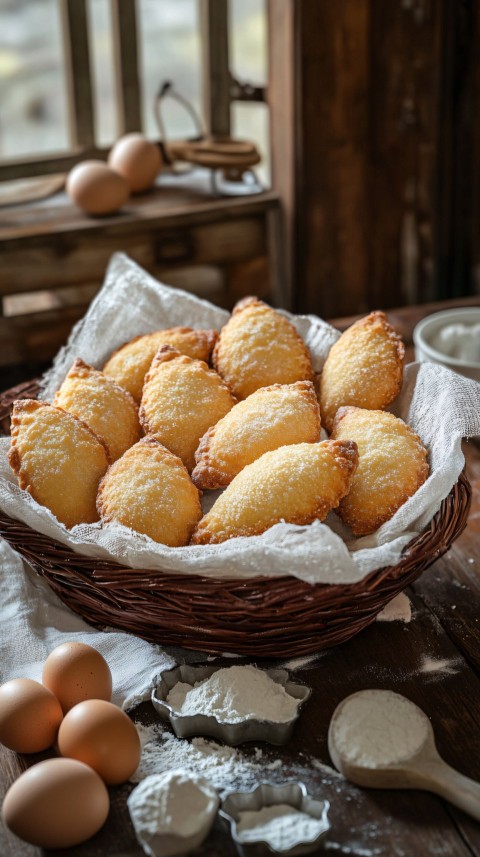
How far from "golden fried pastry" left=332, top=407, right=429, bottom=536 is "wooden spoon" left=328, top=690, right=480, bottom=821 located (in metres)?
0.21

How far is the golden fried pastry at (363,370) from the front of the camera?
1.23 m

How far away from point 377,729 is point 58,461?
0.47 metres

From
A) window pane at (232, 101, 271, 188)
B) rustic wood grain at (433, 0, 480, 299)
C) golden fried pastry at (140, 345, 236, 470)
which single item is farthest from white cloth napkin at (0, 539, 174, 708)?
window pane at (232, 101, 271, 188)

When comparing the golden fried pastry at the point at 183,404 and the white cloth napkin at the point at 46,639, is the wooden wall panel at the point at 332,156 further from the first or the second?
the white cloth napkin at the point at 46,639

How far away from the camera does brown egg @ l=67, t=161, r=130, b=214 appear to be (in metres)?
2.18

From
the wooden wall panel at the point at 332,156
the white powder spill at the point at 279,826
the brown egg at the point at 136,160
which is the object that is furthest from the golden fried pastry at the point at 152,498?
the wooden wall panel at the point at 332,156

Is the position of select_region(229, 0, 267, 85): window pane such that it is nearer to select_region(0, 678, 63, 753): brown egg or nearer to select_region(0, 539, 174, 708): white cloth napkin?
select_region(0, 539, 174, 708): white cloth napkin

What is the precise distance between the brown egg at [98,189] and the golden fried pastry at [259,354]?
0.98 m

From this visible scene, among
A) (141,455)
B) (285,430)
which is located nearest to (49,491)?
(141,455)

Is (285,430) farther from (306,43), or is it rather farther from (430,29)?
(430,29)

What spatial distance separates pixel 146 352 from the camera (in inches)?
53.4

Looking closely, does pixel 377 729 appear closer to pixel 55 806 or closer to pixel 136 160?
pixel 55 806

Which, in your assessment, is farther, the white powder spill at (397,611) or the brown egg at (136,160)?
the brown egg at (136,160)

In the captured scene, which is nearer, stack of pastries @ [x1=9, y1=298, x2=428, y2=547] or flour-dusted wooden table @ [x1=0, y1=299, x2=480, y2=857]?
flour-dusted wooden table @ [x1=0, y1=299, x2=480, y2=857]
